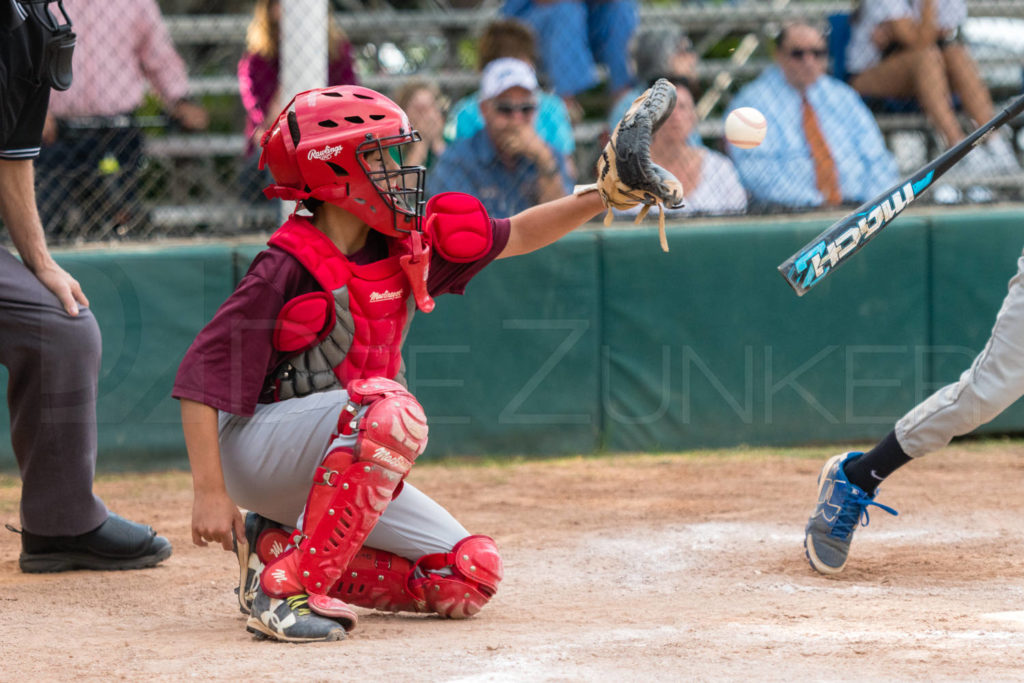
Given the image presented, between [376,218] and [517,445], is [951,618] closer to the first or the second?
[376,218]

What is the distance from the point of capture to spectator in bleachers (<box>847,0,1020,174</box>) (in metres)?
6.68

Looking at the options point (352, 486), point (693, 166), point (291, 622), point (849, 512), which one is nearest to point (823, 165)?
point (693, 166)

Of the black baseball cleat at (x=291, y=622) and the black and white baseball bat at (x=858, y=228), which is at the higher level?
the black and white baseball bat at (x=858, y=228)

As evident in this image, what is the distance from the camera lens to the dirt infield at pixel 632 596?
2520mm

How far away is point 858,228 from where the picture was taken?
334 centimetres

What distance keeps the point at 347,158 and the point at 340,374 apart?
0.53 m

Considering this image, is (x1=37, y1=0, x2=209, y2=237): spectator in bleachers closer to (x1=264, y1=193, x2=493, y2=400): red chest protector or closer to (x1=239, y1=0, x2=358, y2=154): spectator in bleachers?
(x1=239, y1=0, x2=358, y2=154): spectator in bleachers

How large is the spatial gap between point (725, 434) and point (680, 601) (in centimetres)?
254

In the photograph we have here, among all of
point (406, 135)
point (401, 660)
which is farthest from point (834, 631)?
point (406, 135)

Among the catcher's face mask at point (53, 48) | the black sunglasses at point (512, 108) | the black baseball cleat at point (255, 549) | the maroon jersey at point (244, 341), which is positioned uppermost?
the catcher's face mask at point (53, 48)

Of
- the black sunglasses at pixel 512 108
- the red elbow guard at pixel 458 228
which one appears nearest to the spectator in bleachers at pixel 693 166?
the black sunglasses at pixel 512 108

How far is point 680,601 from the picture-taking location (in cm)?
322

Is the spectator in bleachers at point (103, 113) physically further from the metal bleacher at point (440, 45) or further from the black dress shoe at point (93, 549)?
the black dress shoe at point (93, 549)

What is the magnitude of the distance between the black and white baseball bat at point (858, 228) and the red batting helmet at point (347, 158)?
102 cm
